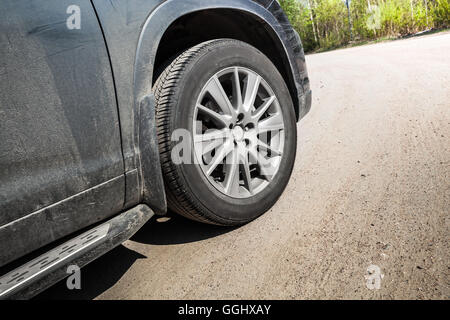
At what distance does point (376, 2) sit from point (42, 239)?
20787 millimetres

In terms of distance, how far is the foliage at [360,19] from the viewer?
50.7 feet

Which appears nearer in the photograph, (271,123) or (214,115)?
(214,115)

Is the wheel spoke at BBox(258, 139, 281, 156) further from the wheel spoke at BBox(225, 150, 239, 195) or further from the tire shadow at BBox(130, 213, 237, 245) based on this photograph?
the tire shadow at BBox(130, 213, 237, 245)

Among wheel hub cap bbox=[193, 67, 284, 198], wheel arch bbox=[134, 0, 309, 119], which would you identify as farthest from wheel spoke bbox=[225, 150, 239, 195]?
wheel arch bbox=[134, 0, 309, 119]

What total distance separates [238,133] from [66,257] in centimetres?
110

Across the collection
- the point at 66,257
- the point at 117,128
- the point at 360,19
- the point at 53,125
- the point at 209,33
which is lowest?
the point at 66,257

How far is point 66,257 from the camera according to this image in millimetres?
1324

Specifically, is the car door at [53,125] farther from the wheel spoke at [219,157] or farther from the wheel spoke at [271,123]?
the wheel spoke at [271,123]

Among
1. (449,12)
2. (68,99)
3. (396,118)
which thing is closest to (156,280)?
(68,99)

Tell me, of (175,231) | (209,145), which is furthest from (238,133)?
(175,231)

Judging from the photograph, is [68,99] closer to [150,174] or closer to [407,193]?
[150,174]

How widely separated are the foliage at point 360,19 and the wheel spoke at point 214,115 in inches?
646

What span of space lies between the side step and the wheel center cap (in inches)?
27.0

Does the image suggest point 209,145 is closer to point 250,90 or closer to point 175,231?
point 250,90
